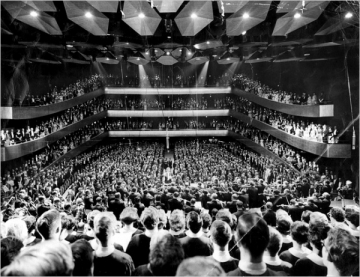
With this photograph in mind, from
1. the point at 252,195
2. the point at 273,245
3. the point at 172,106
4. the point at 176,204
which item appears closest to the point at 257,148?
the point at 252,195

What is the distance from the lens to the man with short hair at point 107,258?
7.01 ft

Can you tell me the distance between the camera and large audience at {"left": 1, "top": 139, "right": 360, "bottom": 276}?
6.32ft

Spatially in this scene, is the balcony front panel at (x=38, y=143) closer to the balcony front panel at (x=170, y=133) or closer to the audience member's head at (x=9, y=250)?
the balcony front panel at (x=170, y=133)

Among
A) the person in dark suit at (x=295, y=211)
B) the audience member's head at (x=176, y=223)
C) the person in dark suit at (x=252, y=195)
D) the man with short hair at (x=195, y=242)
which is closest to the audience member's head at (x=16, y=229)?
the audience member's head at (x=176, y=223)

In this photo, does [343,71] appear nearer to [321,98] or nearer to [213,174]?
[321,98]

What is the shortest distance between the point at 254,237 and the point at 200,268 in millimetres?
626

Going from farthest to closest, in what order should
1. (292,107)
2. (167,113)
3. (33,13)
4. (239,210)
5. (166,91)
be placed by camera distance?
(292,107)
(167,113)
(166,91)
(33,13)
(239,210)

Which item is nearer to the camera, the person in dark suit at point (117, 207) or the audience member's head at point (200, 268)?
the audience member's head at point (200, 268)

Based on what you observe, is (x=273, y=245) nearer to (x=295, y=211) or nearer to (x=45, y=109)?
(x=295, y=211)

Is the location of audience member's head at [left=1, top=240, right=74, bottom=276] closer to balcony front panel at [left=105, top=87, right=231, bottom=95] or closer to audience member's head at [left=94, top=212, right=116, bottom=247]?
audience member's head at [left=94, top=212, right=116, bottom=247]

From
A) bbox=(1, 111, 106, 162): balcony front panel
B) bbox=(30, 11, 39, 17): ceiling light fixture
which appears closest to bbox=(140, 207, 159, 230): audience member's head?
bbox=(1, 111, 106, 162): balcony front panel

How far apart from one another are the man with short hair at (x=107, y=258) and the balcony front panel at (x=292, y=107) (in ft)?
13.0

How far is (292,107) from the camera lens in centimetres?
740

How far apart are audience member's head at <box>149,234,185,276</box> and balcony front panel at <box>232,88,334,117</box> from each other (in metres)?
4.08
